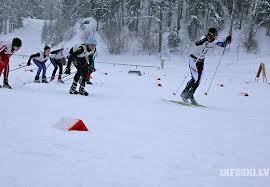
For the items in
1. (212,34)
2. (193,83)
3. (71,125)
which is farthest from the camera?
(193,83)

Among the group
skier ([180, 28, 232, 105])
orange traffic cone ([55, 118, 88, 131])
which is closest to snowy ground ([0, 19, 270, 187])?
orange traffic cone ([55, 118, 88, 131])

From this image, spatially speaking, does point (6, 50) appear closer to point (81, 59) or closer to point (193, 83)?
point (81, 59)

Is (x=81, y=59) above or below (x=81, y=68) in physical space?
above

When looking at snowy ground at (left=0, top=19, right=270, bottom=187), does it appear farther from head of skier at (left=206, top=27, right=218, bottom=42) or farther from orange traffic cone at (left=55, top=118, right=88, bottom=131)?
head of skier at (left=206, top=27, right=218, bottom=42)

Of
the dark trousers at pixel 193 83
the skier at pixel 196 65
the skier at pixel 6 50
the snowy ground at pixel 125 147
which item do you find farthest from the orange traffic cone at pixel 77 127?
the skier at pixel 6 50

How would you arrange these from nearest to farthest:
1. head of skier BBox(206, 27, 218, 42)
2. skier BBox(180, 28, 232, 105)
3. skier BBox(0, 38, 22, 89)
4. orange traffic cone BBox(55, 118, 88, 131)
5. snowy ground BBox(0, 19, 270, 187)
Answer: snowy ground BBox(0, 19, 270, 187) → orange traffic cone BBox(55, 118, 88, 131) → head of skier BBox(206, 27, 218, 42) → skier BBox(180, 28, 232, 105) → skier BBox(0, 38, 22, 89)

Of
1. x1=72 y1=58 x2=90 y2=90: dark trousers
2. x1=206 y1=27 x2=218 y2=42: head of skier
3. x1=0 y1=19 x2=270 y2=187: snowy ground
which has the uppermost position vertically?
x1=206 y1=27 x2=218 y2=42: head of skier

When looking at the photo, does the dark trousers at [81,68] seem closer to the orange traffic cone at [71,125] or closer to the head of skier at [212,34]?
the head of skier at [212,34]

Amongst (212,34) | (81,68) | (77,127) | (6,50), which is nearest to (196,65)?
(212,34)

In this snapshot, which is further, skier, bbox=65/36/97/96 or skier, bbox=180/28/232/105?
skier, bbox=65/36/97/96

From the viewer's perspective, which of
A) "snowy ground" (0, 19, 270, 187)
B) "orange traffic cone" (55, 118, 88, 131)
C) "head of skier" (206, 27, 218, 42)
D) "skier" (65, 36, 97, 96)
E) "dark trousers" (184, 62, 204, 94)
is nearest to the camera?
"snowy ground" (0, 19, 270, 187)

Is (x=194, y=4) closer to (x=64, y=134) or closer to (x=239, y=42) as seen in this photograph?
(x=239, y=42)

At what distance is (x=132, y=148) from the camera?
15.9ft

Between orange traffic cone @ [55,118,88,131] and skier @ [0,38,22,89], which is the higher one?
skier @ [0,38,22,89]
